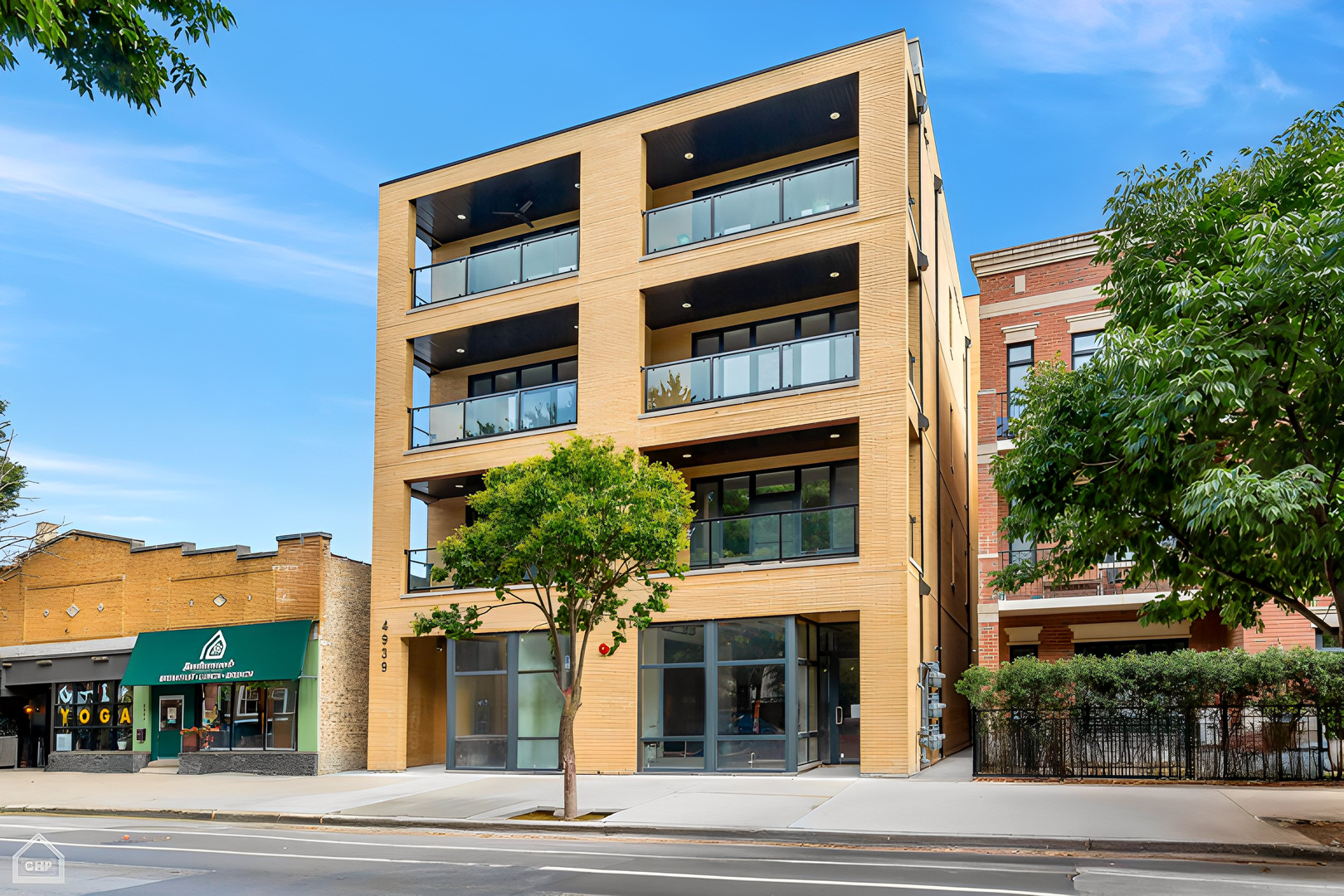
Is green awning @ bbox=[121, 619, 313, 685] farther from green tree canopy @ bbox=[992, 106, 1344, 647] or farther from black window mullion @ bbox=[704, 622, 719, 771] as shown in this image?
green tree canopy @ bbox=[992, 106, 1344, 647]

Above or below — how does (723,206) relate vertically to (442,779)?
above

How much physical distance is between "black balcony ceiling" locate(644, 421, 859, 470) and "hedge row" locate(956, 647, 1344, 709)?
5.87 meters

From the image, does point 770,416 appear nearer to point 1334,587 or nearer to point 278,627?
point 1334,587

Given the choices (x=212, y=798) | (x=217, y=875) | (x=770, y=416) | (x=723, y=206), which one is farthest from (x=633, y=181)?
(x=217, y=875)

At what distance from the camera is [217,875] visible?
11586 millimetres

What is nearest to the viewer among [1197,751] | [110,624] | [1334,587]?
[1334,587]

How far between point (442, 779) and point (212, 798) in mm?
4374

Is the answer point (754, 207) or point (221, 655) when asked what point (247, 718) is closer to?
point (221, 655)

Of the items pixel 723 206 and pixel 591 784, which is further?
pixel 723 206

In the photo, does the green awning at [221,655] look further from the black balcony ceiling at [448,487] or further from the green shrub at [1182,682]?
the green shrub at [1182,682]

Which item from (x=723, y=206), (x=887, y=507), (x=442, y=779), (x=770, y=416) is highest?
(x=723, y=206)

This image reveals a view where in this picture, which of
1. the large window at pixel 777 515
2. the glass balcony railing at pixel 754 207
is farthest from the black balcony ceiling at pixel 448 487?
the glass balcony railing at pixel 754 207

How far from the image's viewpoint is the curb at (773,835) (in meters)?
11.9

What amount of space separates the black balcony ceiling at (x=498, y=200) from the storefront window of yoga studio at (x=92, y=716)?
14.5 metres
